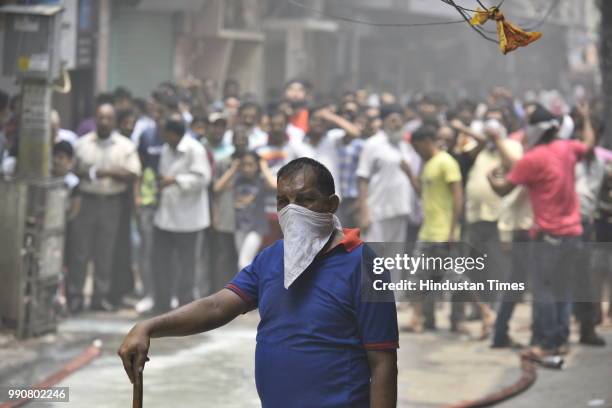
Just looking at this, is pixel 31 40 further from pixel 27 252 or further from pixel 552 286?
pixel 552 286

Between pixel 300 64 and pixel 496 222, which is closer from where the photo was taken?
pixel 496 222

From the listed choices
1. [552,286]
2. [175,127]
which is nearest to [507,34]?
[552,286]

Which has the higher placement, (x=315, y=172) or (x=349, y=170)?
(x=315, y=172)

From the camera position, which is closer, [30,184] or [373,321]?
[373,321]

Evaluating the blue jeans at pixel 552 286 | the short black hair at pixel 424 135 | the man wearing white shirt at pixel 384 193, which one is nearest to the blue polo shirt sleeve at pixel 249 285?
the blue jeans at pixel 552 286

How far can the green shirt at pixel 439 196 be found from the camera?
10781mm

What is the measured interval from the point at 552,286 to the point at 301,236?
15.5 feet

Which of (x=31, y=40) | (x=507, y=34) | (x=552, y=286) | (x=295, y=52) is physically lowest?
(x=552, y=286)

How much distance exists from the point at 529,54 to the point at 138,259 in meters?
25.8

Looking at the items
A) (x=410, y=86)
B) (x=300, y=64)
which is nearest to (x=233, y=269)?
(x=300, y=64)

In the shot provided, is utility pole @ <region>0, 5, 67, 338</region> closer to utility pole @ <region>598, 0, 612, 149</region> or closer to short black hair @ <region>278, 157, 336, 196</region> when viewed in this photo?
utility pole @ <region>598, 0, 612, 149</region>

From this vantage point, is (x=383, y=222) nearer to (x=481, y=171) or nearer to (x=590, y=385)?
(x=481, y=171)

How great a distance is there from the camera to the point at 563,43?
1388 inches

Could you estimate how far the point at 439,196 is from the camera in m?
10.8
